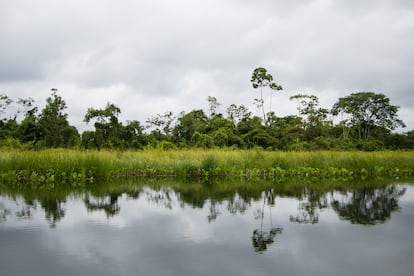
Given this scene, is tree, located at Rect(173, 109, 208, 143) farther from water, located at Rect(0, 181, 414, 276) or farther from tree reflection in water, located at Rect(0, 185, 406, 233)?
water, located at Rect(0, 181, 414, 276)

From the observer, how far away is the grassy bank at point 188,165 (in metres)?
11.0

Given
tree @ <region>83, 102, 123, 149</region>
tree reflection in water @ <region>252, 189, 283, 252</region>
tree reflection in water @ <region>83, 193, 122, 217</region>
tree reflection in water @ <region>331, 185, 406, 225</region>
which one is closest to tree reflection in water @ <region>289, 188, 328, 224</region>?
tree reflection in water @ <region>331, 185, 406, 225</region>

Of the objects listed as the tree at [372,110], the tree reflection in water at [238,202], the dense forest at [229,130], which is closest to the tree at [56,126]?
the dense forest at [229,130]

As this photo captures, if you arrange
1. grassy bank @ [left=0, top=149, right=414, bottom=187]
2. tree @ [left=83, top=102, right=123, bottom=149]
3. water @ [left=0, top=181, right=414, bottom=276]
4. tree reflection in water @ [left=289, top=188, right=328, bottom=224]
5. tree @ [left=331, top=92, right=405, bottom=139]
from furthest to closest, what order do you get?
tree @ [left=331, top=92, right=405, bottom=139] → tree @ [left=83, top=102, right=123, bottom=149] → grassy bank @ [left=0, top=149, right=414, bottom=187] → tree reflection in water @ [left=289, top=188, right=328, bottom=224] → water @ [left=0, top=181, right=414, bottom=276]

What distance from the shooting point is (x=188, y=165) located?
13125 millimetres

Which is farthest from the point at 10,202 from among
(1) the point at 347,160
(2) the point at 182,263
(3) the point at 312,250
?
(1) the point at 347,160

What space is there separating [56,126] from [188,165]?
14.5 meters

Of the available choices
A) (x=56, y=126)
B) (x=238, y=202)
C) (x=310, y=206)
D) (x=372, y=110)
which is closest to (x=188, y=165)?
(x=238, y=202)

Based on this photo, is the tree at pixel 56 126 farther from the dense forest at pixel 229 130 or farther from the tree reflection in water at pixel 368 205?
the tree reflection in water at pixel 368 205

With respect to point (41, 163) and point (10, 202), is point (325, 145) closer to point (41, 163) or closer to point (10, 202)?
point (41, 163)

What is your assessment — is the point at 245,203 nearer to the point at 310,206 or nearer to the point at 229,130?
the point at 310,206

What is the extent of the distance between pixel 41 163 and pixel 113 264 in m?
8.68

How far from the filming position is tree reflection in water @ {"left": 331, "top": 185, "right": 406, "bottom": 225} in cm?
573

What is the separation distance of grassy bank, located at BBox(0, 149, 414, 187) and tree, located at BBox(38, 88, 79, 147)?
1179 cm
